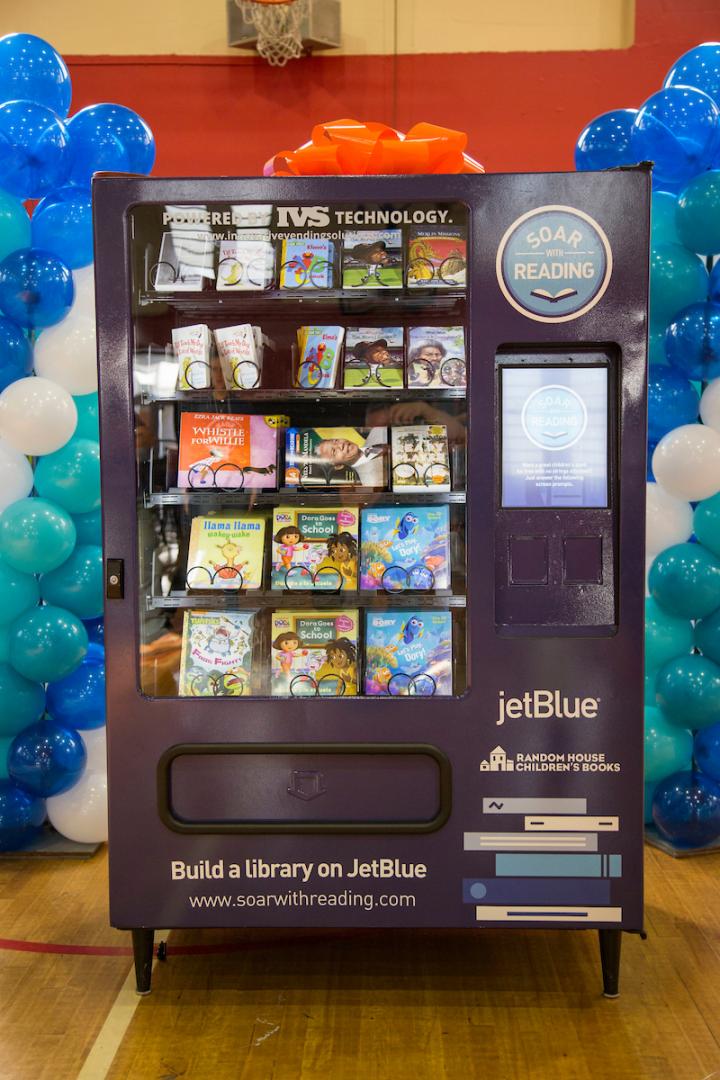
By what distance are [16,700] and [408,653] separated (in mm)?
1515

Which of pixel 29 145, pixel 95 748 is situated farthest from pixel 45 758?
pixel 29 145

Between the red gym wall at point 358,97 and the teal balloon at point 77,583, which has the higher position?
the red gym wall at point 358,97

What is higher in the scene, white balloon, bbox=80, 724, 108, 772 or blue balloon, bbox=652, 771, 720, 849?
white balloon, bbox=80, 724, 108, 772

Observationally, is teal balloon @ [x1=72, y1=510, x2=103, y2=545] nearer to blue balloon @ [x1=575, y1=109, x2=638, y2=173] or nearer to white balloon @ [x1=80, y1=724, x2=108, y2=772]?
white balloon @ [x1=80, y1=724, x2=108, y2=772]

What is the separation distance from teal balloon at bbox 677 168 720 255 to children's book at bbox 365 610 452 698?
63.7 inches

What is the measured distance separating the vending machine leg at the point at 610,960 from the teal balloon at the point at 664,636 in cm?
121

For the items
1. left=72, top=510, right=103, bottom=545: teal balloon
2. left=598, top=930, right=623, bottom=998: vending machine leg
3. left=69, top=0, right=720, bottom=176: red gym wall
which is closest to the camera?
left=598, top=930, right=623, bottom=998: vending machine leg

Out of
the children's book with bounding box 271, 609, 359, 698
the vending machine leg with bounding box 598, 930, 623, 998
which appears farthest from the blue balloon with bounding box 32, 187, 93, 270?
the vending machine leg with bounding box 598, 930, 623, 998

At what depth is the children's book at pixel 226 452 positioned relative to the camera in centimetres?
280

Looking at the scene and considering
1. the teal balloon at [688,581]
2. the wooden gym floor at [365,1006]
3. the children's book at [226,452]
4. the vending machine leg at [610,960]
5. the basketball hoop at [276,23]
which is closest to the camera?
the wooden gym floor at [365,1006]

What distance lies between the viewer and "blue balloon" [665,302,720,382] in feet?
11.4

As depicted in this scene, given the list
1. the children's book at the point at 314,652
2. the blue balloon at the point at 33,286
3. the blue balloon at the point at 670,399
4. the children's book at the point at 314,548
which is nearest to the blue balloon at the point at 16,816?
the children's book at the point at 314,652

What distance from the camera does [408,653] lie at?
2832 mm

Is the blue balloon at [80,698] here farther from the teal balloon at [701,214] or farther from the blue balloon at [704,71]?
the blue balloon at [704,71]
